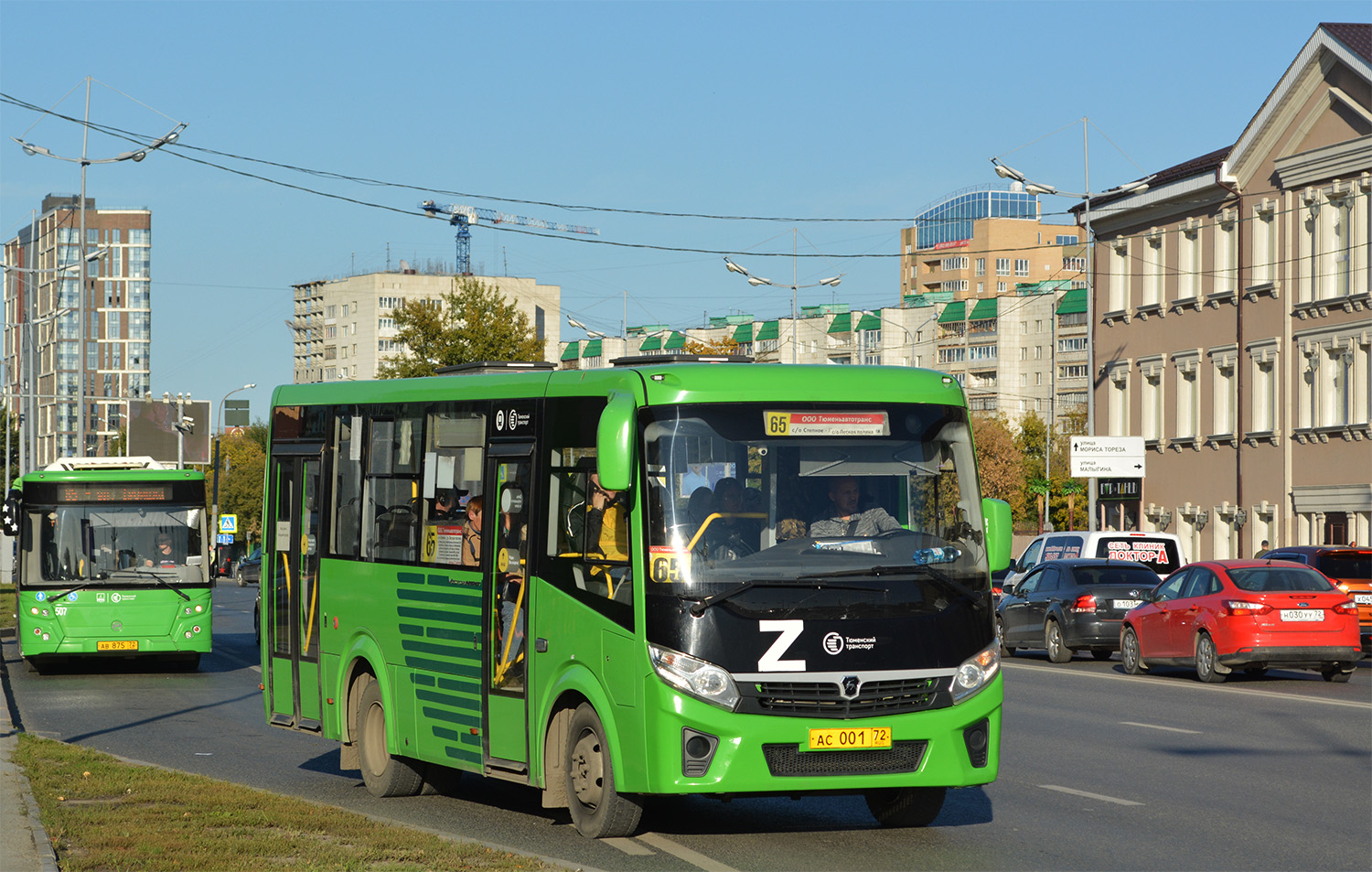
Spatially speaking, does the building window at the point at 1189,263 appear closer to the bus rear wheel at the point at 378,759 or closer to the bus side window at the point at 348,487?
the bus side window at the point at 348,487

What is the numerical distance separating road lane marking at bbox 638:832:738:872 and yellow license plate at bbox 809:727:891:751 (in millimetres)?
760

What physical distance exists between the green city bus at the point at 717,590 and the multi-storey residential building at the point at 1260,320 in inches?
1377

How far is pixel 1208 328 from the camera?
165ft

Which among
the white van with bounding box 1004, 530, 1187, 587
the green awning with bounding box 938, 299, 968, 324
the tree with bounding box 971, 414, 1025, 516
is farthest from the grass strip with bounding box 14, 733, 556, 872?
the green awning with bounding box 938, 299, 968, 324

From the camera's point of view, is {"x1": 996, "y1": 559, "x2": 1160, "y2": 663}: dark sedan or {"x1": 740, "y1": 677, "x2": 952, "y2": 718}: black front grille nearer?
{"x1": 740, "y1": 677, "x2": 952, "y2": 718}: black front grille

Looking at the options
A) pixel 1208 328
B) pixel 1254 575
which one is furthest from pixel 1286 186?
pixel 1254 575

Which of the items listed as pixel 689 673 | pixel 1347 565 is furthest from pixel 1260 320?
pixel 689 673

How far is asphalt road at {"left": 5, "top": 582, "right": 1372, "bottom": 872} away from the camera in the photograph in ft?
33.2

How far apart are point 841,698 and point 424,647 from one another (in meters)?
3.17

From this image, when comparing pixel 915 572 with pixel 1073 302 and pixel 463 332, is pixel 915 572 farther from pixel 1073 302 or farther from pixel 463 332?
pixel 1073 302

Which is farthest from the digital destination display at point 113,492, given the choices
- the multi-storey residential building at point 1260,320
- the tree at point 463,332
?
the tree at point 463,332

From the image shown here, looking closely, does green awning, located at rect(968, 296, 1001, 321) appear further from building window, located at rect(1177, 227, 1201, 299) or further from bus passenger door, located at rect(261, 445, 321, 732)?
bus passenger door, located at rect(261, 445, 321, 732)

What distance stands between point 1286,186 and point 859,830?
38812mm

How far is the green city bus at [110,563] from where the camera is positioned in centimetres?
2561
